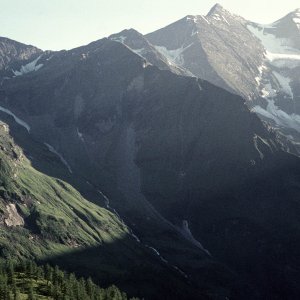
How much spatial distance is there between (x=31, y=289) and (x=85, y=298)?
2302 centimetres

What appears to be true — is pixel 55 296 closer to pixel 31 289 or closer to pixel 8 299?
pixel 31 289

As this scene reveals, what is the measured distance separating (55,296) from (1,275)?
20.4 m

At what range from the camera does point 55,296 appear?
193 metres

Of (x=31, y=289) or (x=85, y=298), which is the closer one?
(x=31, y=289)

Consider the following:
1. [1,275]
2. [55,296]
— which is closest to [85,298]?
[55,296]

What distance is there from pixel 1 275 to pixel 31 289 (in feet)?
59.2

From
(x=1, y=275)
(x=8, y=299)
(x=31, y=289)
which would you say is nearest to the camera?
(x=8, y=299)

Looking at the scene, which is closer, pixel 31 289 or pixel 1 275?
pixel 31 289

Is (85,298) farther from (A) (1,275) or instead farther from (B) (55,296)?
(A) (1,275)

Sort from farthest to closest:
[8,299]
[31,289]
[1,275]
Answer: [1,275] → [31,289] → [8,299]

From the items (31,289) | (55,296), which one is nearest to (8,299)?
(31,289)

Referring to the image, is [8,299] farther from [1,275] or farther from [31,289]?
[1,275]

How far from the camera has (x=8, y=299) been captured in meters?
170

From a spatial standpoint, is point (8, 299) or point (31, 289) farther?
point (31, 289)
